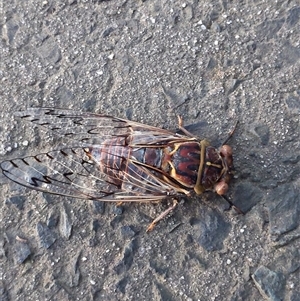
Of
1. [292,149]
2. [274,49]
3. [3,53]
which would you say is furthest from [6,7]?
[292,149]

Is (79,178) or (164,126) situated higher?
(164,126)

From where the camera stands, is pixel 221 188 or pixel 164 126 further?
pixel 164 126

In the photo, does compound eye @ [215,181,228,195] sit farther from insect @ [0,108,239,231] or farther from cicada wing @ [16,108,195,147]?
cicada wing @ [16,108,195,147]

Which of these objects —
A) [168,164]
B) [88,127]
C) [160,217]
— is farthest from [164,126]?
[160,217]

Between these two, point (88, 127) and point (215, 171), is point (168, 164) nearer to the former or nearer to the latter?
point (215, 171)

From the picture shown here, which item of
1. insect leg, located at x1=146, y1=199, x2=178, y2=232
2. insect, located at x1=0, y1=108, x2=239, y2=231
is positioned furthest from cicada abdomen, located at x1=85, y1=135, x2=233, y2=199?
insect leg, located at x1=146, y1=199, x2=178, y2=232

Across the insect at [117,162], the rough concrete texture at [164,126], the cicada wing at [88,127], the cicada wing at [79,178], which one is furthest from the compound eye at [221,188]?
the cicada wing at [88,127]

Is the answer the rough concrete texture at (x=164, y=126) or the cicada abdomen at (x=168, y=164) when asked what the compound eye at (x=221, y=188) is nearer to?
the cicada abdomen at (x=168, y=164)
